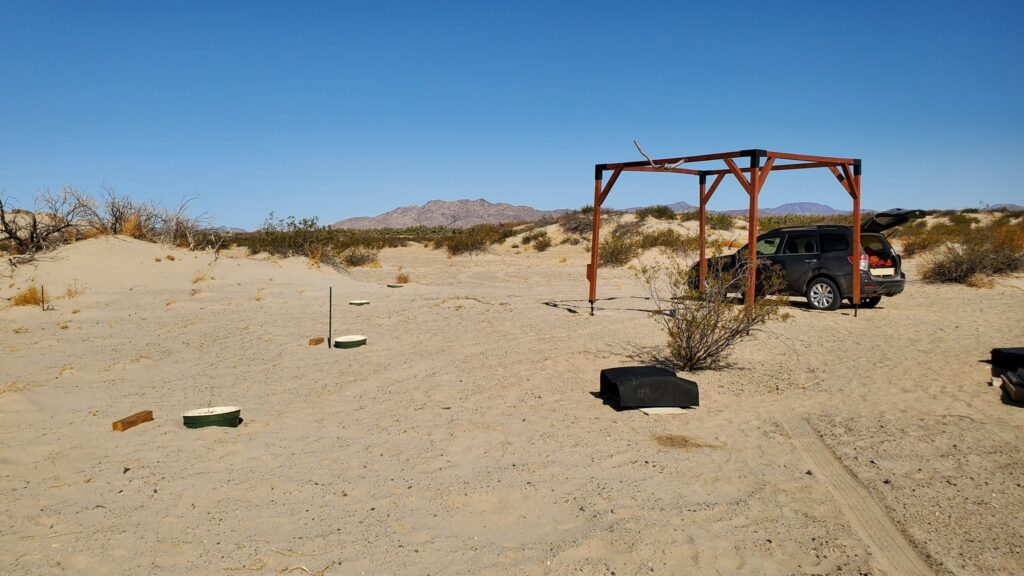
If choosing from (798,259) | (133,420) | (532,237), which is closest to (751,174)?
(798,259)

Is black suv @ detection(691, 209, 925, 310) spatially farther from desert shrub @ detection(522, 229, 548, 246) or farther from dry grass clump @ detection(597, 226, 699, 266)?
desert shrub @ detection(522, 229, 548, 246)

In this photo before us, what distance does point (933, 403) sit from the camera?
21.7ft

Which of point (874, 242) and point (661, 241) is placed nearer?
point (874, 242)

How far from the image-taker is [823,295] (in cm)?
1285

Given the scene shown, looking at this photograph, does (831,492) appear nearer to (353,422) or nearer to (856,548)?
(856,548)

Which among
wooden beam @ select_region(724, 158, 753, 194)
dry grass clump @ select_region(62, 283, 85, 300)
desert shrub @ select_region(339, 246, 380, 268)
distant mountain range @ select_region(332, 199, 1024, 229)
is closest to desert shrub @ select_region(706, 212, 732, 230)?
desert shrub @ select_region(339, 246, 380, 268)

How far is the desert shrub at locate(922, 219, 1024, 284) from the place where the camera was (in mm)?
17328

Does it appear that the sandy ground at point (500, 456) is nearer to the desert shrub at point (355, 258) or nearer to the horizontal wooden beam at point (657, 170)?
the horizontal wooden beam at point (657, 170)

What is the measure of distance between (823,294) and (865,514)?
961 centimetres

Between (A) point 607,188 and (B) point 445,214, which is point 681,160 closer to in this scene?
(A) point 607,188

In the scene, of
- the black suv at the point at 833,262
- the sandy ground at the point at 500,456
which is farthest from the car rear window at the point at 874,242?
the sandy ground at the point at 500,456

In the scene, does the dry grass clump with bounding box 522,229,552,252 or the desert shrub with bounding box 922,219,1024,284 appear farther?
the dry grass clump with bounding box 522,229,552,252

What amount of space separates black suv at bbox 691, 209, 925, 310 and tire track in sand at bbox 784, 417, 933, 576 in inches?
288

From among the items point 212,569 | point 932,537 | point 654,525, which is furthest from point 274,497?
point 932,537
